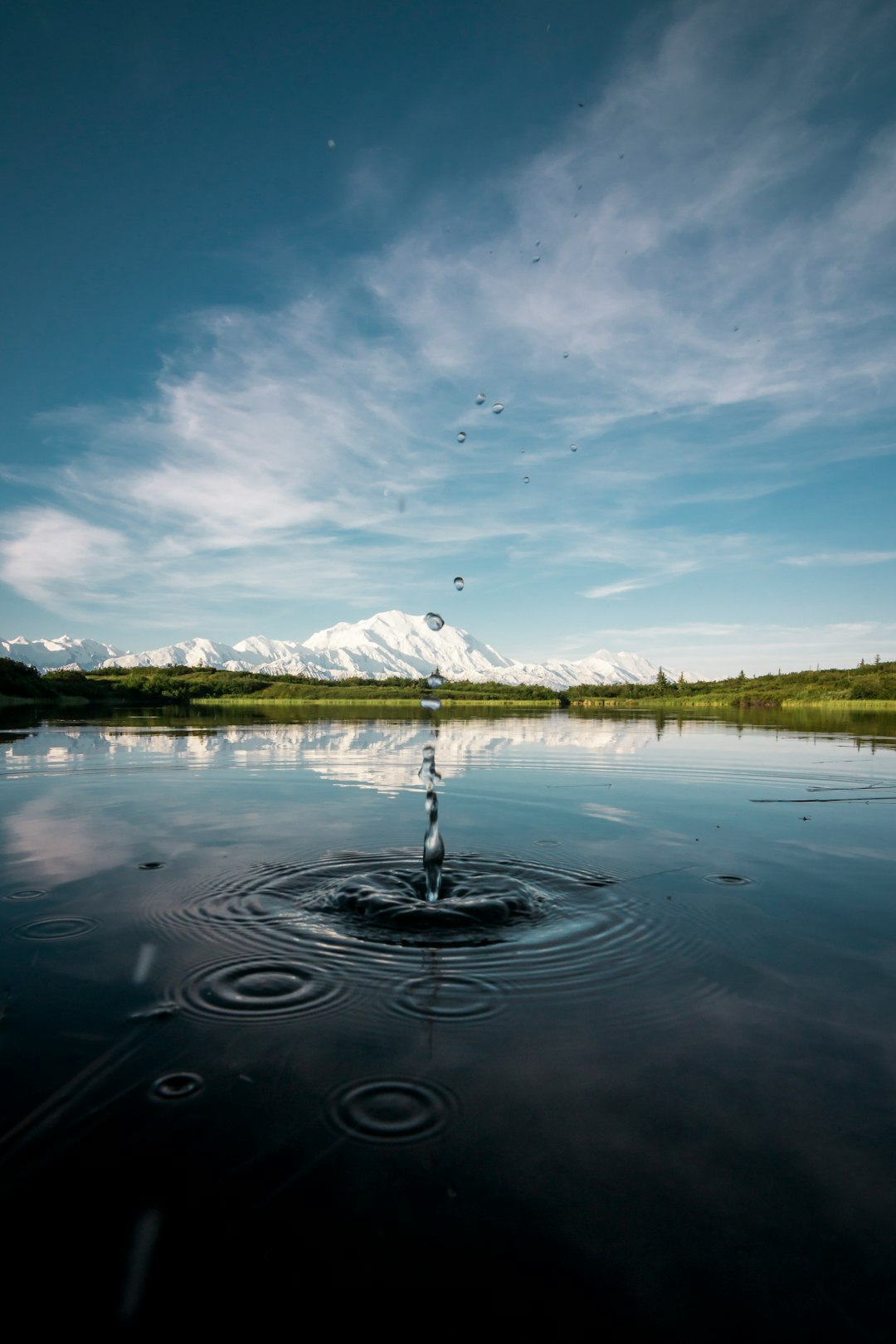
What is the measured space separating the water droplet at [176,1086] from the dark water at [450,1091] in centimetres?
3

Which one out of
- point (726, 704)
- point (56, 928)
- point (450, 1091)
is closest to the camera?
point (450, 1091)

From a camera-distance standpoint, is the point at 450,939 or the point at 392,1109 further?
the point at 450,939

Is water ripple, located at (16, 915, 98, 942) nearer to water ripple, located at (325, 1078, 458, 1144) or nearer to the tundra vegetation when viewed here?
water ripple, located at (325, 1078, 458, 1144)

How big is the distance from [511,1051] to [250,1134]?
1807mm

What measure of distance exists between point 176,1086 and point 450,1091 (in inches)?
68.0

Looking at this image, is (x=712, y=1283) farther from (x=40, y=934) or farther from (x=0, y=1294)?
(x=40, y=934)

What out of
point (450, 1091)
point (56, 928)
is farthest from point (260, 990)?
point (56, 928)

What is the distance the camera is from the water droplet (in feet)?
14.1

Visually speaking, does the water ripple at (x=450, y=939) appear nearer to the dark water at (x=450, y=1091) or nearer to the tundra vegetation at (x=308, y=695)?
the dark water at (x=450, y=1091)

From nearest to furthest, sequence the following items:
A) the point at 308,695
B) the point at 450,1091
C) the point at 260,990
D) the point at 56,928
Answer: the point at 450,1091 → the point at 260,990 → the point at 56,928 → the point at 308,695

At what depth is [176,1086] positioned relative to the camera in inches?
173

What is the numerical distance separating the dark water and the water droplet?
0.03 meters

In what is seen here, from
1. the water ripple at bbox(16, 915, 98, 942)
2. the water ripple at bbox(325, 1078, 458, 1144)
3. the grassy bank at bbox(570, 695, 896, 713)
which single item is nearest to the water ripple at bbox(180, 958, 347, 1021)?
the water ripple at bbox(325, 1078, 458, 1144)

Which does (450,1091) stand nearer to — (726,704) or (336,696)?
(726,704)
